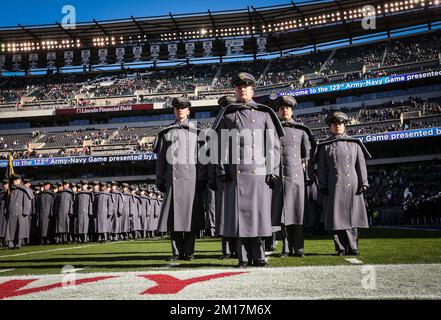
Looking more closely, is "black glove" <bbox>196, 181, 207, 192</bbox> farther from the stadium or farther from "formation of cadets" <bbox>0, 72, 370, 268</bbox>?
the stadium

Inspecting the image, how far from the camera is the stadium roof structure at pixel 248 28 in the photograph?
148ft

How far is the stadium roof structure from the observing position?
4516 centimetres

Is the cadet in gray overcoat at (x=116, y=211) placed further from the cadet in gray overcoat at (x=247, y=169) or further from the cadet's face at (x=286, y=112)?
the cadet in gray overcoat at (x=247, y=169)

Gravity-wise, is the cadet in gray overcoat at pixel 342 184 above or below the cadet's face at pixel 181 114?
below

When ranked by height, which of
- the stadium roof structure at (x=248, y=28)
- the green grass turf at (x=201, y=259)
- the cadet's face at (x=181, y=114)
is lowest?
the green grass turf at (x=201, y=259)

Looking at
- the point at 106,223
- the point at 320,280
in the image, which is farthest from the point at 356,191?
the point at 106,223

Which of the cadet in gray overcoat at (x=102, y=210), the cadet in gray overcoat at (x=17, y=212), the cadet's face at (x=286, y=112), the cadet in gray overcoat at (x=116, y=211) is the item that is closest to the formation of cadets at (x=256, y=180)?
the cadet's face at (x=286, y=112)

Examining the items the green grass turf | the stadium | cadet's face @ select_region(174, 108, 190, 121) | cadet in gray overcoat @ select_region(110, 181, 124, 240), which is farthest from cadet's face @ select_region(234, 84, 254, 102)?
the stadium

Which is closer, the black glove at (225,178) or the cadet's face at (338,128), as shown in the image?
the black glove at (225,178)

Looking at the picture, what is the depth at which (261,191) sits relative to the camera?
5469mm

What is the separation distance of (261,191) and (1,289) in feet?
9.64

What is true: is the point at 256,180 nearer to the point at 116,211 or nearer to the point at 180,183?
the point at 180,183

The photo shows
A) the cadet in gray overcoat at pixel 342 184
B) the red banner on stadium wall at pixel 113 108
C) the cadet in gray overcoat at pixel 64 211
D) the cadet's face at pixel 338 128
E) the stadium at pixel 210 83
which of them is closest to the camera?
the cadet in gray overcoat at pixel 342 184

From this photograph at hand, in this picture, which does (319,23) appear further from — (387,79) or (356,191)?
(356,191)
